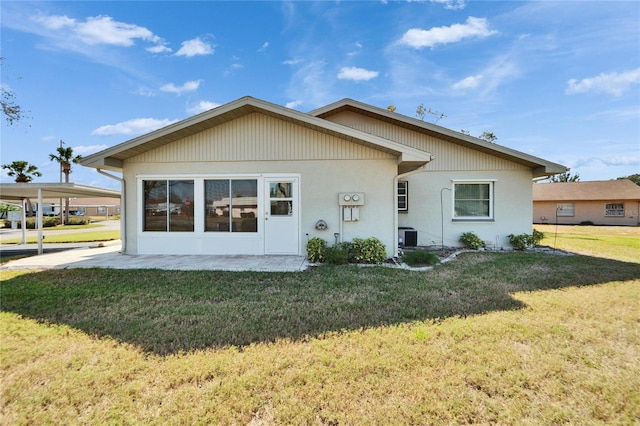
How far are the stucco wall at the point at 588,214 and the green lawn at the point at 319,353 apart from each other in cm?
2456

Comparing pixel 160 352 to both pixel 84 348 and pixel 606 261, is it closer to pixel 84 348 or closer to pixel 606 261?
pixel 84 348

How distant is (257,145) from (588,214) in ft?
95.5

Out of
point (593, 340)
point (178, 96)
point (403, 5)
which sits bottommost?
point (593, 340)

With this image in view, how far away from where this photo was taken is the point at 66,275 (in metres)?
5.86

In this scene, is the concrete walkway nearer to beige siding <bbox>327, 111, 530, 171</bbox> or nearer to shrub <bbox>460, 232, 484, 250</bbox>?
shrub <bbox>460, 232, 484, 250</bbox>

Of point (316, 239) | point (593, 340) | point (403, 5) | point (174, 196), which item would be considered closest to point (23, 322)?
point (174, 196)

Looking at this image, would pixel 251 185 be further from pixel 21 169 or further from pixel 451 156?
pixel 21 169

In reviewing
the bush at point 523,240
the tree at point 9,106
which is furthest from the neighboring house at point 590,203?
the tree at point 9,106

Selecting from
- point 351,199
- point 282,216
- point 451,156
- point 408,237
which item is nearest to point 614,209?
point 451,156

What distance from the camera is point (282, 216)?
7.73 meters

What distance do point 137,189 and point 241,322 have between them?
6.21m

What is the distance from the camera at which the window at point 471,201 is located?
31.9 feet

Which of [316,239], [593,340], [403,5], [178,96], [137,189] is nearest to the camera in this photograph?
[593,340]

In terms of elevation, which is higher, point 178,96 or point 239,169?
point 178,96
